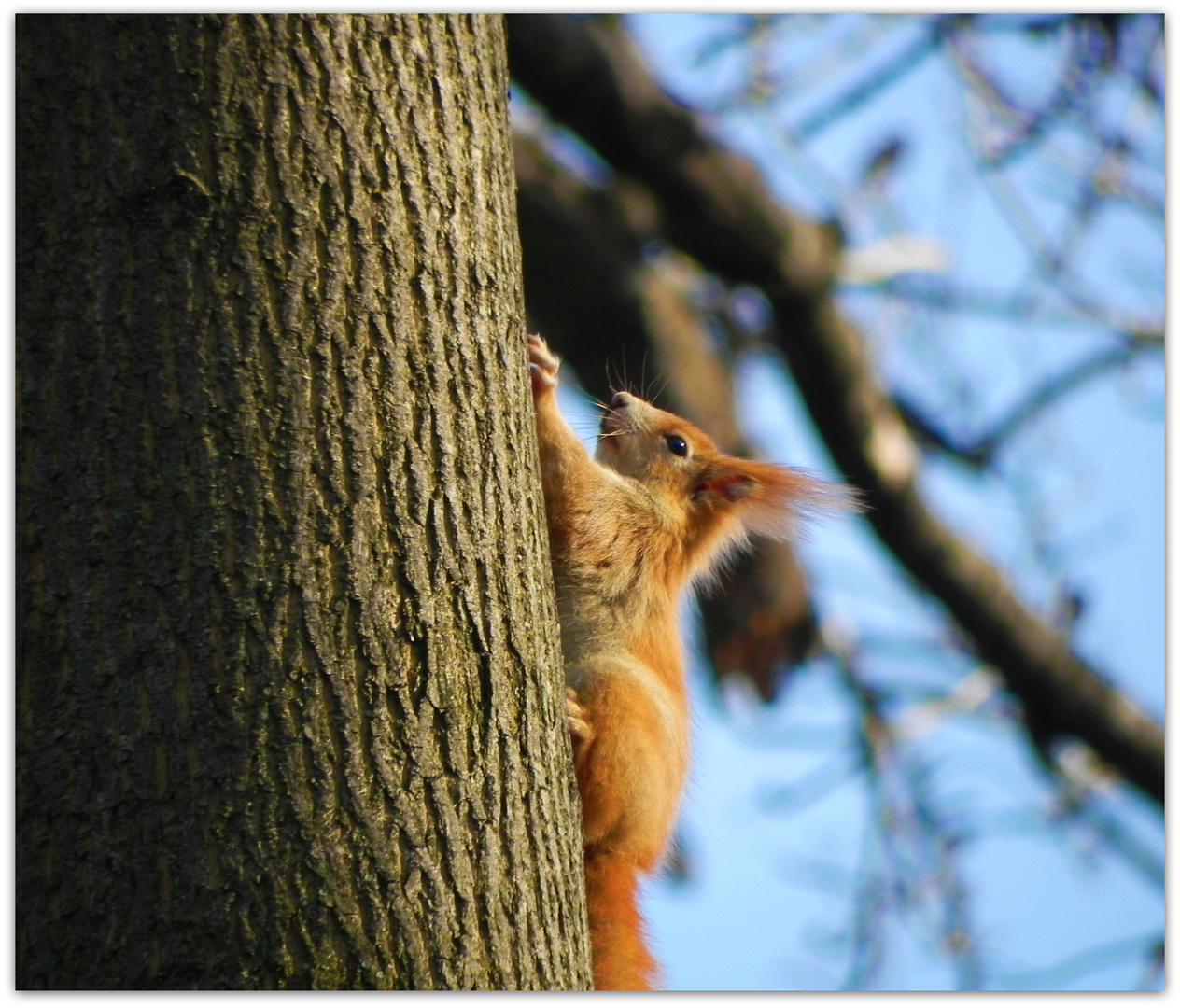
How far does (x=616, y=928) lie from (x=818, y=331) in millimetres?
3856

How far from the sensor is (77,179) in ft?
6.57

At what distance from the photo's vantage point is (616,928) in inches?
116

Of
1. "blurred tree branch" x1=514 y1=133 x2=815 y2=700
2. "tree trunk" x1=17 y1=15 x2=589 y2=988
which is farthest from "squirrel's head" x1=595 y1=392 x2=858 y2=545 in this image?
"blurred tree branch" x1=514 y1=133 x2=815 y2=700

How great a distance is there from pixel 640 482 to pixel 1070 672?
339 centimetres

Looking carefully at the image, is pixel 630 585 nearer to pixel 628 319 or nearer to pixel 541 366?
pixel 541 366

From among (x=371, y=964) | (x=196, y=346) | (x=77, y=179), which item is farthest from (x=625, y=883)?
(x=77, y=179)

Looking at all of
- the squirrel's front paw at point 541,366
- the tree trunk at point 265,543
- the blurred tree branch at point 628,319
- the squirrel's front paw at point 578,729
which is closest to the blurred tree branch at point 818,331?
the blurred tree branch at point 628,319

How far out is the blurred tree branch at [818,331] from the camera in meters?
5.74

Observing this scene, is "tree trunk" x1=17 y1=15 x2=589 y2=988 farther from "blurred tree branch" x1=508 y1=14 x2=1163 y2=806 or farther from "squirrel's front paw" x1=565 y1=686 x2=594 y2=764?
"blurred tree branch" x1=508 y1=14 x2=1163 y2=806

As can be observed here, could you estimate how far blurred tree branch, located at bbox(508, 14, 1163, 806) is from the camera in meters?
5.74

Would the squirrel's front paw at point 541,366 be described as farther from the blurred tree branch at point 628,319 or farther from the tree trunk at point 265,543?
the blurred tree branch at point 628,319

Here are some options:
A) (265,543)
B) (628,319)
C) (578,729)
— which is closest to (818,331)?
(628,319)

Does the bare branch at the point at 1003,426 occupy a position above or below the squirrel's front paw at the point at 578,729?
above

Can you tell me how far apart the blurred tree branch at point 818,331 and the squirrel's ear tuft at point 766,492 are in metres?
1.86
